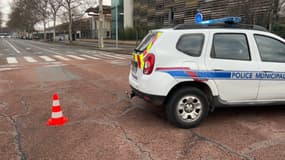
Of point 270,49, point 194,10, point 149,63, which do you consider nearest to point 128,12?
point 194,10

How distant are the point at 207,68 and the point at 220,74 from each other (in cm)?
26

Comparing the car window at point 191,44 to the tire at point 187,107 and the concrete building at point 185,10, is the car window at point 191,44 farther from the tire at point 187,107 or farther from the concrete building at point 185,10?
the concrete building at point 185,10

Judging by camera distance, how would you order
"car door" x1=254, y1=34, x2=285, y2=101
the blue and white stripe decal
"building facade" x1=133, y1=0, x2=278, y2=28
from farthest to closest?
1. "building facade" x1=133, y1=0, x2=278, y2=28
2. "car door" x1=254, y1=34, x2=285, y2=101
3. the blue and white stripe decal

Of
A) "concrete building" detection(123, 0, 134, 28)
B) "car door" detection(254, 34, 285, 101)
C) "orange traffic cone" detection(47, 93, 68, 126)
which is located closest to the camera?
"car door" detection(254, 34, 285, 101)

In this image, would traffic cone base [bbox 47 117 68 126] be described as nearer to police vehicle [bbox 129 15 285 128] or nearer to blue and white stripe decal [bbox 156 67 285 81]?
police vehicle [bbox 129 15 285 128]

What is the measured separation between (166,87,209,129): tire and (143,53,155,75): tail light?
587 mm

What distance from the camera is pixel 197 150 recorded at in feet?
10.8

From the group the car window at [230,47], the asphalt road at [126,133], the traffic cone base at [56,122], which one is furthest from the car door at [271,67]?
the traffic cone base at [56,122]

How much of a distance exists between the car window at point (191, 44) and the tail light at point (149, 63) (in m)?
0.48

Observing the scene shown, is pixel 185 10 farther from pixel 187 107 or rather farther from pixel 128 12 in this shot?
pixel 187 107

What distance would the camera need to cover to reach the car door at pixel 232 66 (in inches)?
154

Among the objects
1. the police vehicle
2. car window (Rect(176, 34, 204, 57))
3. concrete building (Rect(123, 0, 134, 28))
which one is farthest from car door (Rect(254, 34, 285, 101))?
concrete building (Rect(123, 0, 134, 28))

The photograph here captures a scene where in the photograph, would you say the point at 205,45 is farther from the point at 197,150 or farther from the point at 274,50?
the point at 197,150

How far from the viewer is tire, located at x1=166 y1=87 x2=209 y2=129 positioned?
389cm
